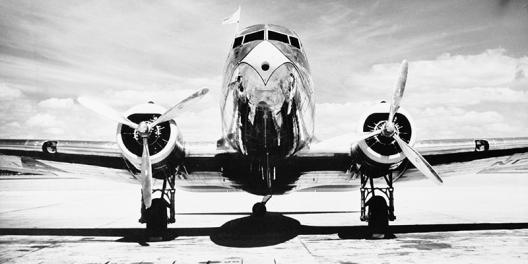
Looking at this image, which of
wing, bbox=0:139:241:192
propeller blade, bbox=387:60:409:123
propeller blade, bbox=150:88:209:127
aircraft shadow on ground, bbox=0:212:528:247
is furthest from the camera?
wing, bbox=0:139:241:192

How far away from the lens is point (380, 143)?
34.8ft

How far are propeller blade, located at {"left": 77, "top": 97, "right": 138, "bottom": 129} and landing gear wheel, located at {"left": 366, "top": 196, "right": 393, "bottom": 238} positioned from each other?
23.0ft

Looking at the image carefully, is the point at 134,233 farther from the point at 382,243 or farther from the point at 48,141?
the point at 382,243

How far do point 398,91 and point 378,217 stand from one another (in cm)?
369

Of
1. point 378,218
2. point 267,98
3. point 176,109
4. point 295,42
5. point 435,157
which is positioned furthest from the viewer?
point 435,157

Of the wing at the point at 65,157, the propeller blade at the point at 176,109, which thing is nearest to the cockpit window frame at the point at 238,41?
the propeller blade at the point at 176,109

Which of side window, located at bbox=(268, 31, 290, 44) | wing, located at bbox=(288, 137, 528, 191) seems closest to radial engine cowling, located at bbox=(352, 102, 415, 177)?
wing, located at bbox=(288, 137, 528, 191)

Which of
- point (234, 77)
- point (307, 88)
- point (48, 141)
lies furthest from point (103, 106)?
point (307, 88)

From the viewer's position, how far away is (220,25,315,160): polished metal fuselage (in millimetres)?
7649

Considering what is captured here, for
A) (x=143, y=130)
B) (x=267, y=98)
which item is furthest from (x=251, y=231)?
(x=267, y=98)

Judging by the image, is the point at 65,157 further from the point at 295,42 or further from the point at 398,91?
the point at 398,91

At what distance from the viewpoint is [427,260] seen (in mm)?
7715

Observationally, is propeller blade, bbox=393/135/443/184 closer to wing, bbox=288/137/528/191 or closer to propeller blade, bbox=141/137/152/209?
wing, bbox=288/137/528/191

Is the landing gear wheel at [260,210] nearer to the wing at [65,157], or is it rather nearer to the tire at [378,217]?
the wing at [65,157]
